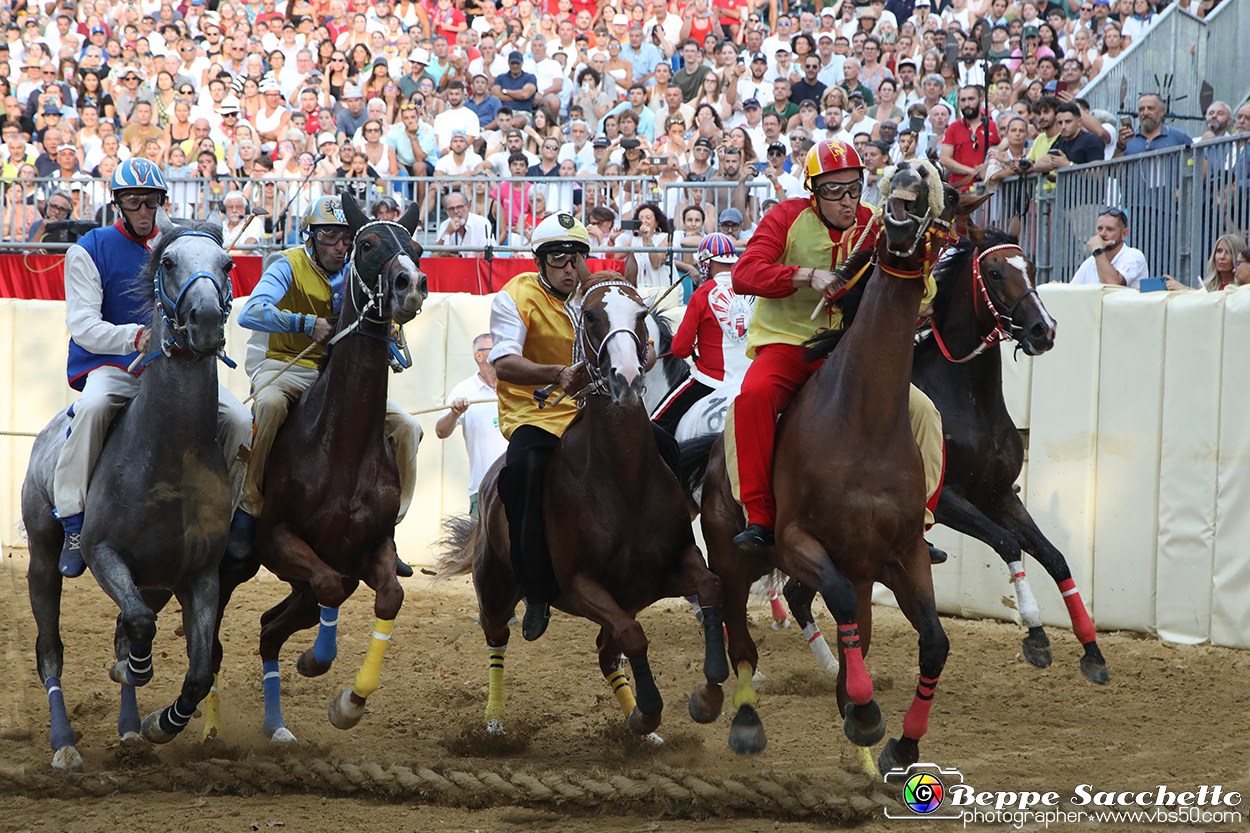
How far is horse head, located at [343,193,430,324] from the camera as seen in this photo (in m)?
5.54

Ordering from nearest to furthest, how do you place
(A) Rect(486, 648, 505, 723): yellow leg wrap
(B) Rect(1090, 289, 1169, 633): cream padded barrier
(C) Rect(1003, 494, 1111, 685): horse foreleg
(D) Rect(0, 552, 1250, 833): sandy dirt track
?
(D) Rect(0, 552, 1250, 833): sandy dirt track, (A) Rect(486, 648, 505, 723): yellow leg wrap, (C) Rect(1003, 494, 1111, 685): horse foreleg, (B) Rect(1090, 289, 1169, 633): cream padded barrier

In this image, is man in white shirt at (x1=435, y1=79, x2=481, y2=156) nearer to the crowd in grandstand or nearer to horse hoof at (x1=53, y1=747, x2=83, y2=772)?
the crowd in grandstand

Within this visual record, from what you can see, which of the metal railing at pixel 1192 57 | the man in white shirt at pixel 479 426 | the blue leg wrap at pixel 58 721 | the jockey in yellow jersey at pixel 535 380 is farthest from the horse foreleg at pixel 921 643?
the metal railing at pixel 1192 57

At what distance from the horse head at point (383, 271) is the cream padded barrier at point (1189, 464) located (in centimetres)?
506

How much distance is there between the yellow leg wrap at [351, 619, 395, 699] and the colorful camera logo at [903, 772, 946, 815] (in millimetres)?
2406

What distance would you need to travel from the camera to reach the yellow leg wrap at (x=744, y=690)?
5461 mm

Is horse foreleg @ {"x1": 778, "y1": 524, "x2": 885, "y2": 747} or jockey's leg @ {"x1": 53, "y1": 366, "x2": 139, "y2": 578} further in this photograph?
jockey's leg @ {"x1": 53, "y1": 366, "x2": 139, "y2": 578}

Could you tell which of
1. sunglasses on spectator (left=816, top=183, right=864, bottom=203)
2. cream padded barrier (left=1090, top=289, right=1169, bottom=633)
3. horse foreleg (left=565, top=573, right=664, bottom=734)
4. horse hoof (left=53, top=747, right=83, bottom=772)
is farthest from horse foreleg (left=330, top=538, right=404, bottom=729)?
cream padded barrier (left=1090, top=289, right=1169, bottom=633)

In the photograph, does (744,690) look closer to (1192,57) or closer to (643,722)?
(643,722)

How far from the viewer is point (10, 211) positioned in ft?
43.3

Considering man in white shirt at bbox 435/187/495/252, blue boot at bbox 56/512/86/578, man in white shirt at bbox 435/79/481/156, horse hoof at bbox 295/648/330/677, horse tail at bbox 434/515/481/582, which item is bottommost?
horse hoof at bbox 295/648/330/677

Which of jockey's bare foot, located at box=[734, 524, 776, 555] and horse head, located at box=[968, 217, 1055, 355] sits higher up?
horse head, located at box=[968, 217, 1055, 355]

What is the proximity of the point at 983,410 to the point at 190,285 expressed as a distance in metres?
4.48

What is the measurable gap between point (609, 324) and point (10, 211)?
10434 mm
